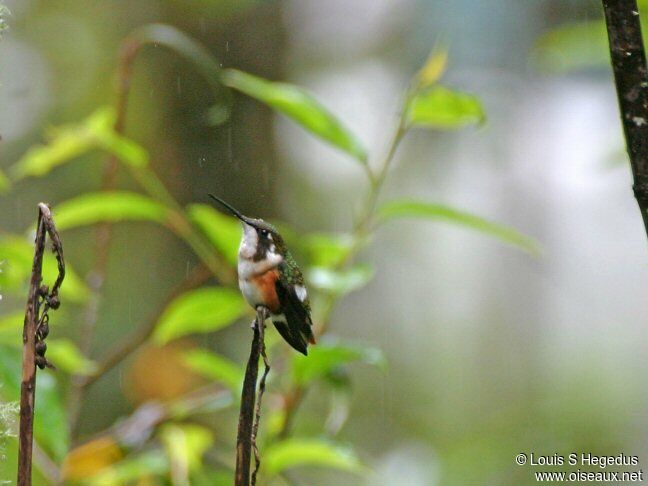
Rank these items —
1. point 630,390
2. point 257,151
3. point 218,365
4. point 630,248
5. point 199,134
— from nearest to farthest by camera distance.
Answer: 1. point 218,365
2. point 199,134
3. point 257,151
4. point 630,390
5. point 630,248

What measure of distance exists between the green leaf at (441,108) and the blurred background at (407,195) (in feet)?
3.54

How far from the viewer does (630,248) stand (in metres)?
5.80

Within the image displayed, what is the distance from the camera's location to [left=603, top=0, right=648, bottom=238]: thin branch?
0.54 metres

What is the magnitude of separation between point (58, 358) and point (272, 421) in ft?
1.40

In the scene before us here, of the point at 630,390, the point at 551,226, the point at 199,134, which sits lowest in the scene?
the point at 630,390

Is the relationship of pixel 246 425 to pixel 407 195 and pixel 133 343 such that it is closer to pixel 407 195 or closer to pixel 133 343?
pixel 133 343

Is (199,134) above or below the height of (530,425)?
above

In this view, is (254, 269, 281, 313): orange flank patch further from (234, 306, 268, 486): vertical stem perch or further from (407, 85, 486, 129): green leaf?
(407, 85, 486, 129): green leaf

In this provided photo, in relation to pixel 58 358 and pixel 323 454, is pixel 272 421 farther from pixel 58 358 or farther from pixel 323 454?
pixel 58 358

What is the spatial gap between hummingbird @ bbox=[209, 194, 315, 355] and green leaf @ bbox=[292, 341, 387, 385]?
0.59m

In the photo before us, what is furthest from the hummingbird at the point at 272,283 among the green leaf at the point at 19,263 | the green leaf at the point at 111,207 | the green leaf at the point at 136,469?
the green leaf at the point at 136,469

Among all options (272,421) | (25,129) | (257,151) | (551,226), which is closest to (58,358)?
(272,421)

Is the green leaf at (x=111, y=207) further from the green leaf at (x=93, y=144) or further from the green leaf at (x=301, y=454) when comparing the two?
the green leaf at (x=301, y=454)

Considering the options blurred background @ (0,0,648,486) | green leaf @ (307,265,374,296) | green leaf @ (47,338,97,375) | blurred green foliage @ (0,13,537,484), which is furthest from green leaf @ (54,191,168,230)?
blurred background @ (0,0,648,486)
